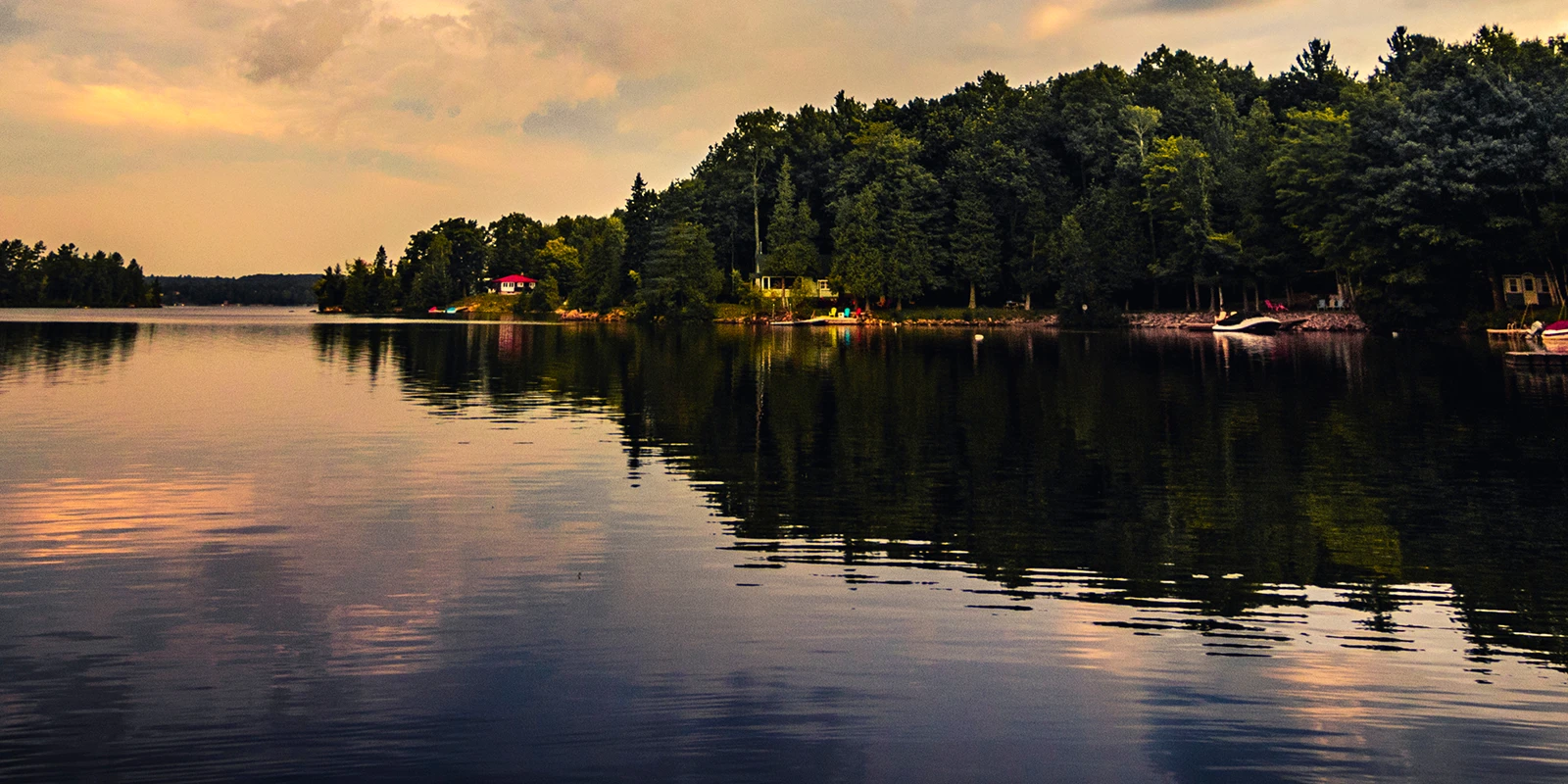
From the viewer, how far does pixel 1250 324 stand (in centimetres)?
→ 9875

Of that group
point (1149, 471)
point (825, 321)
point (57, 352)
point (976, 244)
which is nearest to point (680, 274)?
point (825, 321)

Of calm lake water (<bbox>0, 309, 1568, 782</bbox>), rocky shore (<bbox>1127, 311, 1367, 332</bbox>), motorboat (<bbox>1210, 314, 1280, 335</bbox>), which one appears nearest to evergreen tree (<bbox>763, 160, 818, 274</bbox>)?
rocky shore (<bbox>1127, 311, 1367, 332</bbox>)

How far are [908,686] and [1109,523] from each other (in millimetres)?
8622

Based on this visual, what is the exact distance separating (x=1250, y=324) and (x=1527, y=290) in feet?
69.1

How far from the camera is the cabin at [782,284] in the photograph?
494 feet

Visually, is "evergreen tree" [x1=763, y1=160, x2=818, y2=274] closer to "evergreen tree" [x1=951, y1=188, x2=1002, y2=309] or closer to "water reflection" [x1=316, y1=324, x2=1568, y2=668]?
"evergreen tree" [x1=951, y1=188, x2=1002, y2=309]

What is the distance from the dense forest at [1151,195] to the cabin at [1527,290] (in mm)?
830

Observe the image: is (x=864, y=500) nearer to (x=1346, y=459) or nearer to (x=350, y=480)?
(x=350, y=480)

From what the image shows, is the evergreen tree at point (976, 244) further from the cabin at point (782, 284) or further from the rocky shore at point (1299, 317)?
the cabin at point (782, 284)

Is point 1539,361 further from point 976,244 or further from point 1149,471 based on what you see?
point 976,244

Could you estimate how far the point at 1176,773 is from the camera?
26.1 ft

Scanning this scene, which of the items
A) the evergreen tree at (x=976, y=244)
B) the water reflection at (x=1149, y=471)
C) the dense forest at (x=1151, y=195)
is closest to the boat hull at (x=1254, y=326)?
the dense forest at (x=1151, y=195)

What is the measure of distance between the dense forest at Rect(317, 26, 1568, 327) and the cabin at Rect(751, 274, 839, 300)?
80.3 inches

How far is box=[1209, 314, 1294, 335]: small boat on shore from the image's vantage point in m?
99.1
